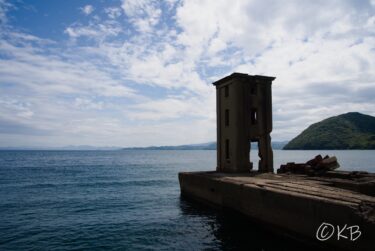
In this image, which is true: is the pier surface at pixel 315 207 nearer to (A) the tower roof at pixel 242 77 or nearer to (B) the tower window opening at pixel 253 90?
(B) the tower window opening at pixel 253 90

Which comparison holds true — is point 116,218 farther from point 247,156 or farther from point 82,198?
point 247,156

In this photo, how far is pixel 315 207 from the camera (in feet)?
41.4

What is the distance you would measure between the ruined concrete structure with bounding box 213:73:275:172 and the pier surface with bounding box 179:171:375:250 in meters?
5.71

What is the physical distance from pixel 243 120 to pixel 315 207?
14.4 metres

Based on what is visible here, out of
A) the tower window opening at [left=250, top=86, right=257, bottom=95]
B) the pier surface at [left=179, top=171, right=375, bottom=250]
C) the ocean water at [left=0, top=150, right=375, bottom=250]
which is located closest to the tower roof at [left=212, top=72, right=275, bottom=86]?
the tower window opening at [left=250, top=86, right=257, bottom=95]

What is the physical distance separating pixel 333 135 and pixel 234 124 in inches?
7677

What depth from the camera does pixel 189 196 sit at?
27.4 meters

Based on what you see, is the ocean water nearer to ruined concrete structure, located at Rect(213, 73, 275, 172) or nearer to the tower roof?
ruined concrete structure, located at Rect(213, 73, 275, 172)

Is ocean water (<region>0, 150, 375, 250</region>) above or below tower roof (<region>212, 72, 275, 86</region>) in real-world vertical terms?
below

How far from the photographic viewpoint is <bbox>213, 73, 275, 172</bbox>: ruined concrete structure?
26500 mm

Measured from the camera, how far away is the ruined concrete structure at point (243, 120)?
1043 inches

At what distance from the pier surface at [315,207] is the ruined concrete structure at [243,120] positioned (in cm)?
571

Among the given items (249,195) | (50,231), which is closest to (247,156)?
(249,195)

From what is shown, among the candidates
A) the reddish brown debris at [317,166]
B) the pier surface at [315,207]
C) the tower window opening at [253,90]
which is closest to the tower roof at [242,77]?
the tower window opening at [253,90]
